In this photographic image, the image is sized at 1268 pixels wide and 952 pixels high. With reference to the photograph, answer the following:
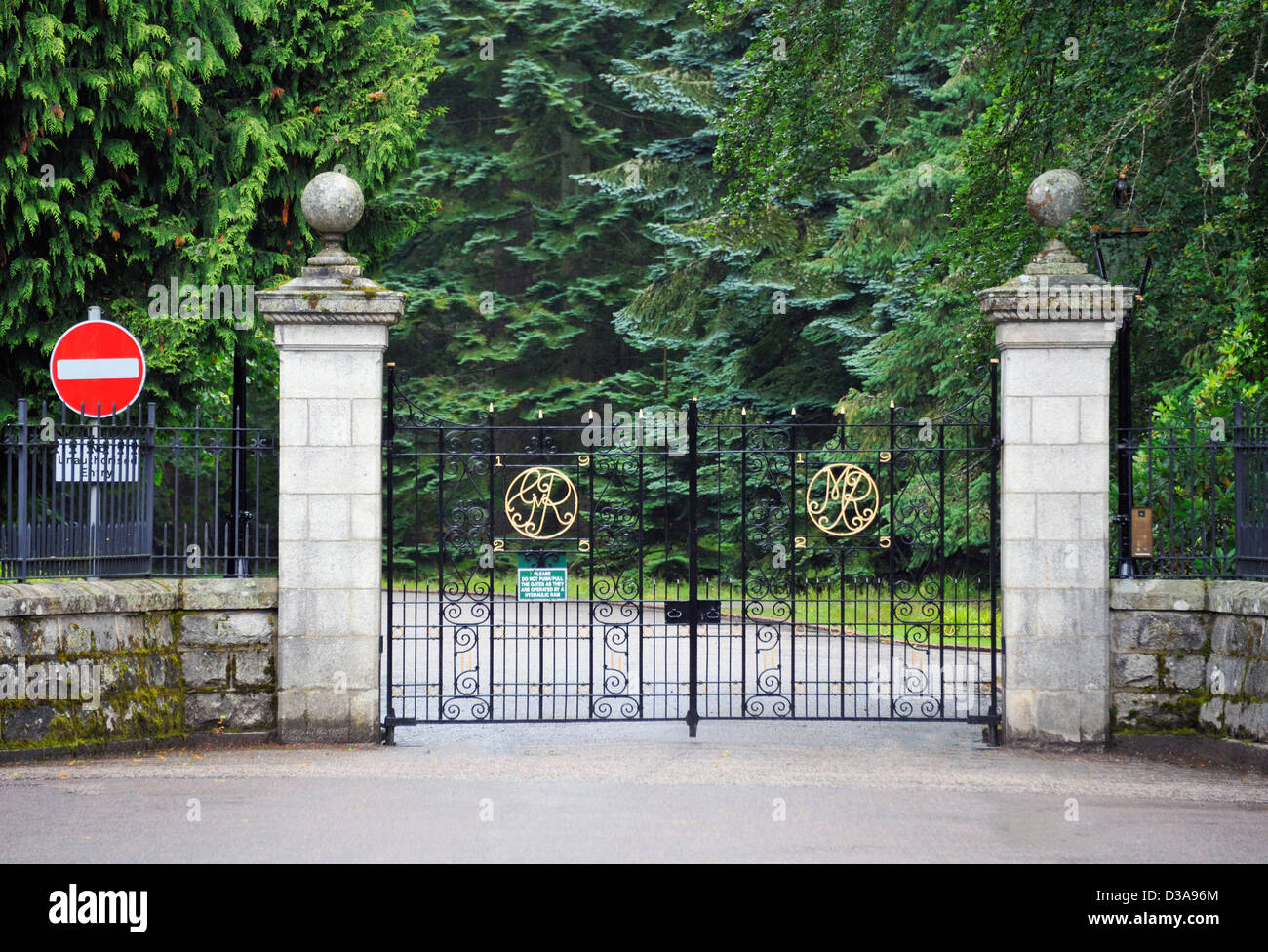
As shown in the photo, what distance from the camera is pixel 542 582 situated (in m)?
10.5

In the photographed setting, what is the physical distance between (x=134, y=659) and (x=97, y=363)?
241 cm

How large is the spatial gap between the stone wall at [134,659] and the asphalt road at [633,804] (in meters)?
0.28

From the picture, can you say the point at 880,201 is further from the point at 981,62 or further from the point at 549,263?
the point at 549,263

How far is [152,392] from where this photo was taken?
16016 millimetres

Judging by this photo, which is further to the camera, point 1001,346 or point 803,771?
point 1001,346

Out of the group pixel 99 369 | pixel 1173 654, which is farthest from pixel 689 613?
→ pixel 99 369

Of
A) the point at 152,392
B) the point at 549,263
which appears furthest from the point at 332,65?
the point at 549,263

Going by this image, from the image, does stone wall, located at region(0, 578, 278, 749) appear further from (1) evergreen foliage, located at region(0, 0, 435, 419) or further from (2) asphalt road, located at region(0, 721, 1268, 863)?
(1) evergreen foliage, located at region(0, 0, 435, 419)

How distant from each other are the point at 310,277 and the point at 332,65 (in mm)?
8087

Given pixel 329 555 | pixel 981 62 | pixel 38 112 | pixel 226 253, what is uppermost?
pixel 981 62

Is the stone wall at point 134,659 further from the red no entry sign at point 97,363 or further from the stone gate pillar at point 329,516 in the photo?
the red no entry sign at point 97,363

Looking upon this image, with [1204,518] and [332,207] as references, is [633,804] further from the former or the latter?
[1204,518]

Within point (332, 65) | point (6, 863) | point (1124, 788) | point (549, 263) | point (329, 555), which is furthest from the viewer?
point (549, 263)

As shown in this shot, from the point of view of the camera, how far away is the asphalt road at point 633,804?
695 cm
